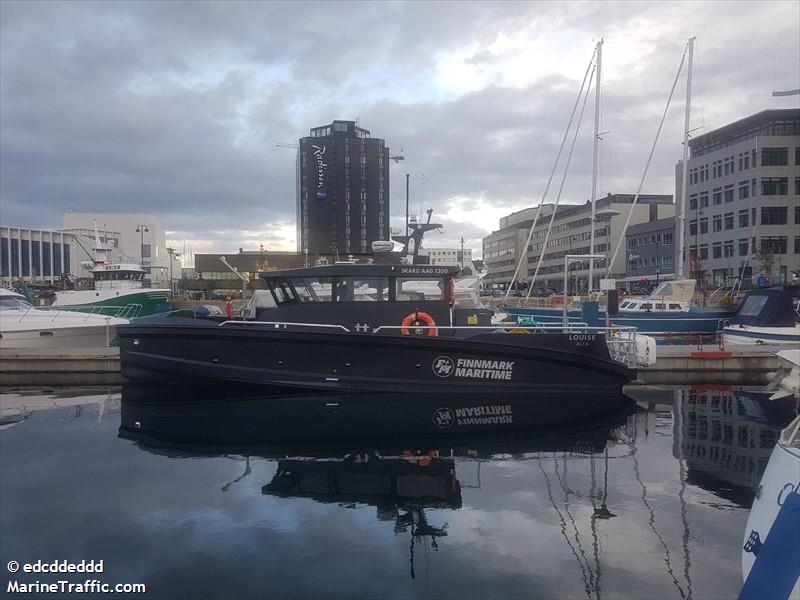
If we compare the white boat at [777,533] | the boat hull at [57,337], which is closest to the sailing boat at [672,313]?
the boat hull at [57,337]

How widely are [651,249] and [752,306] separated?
38.5 metres

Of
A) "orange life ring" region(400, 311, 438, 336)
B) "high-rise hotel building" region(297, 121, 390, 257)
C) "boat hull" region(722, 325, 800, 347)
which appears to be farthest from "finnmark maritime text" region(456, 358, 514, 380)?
"high-rise hotel building" region(297, 121, 390, 257)

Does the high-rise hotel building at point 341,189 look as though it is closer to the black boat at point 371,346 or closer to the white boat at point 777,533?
the black boat at point 371,346

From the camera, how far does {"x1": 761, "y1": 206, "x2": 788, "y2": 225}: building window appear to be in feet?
133

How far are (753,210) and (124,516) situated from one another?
151 ft

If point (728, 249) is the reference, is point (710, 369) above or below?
below

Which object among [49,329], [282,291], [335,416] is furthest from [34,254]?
[335,416]

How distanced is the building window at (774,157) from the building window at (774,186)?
983 mm

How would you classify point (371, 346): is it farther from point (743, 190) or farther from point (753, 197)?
point (743, 190)

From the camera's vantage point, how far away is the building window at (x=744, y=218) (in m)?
41.6

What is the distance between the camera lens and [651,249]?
54281mm

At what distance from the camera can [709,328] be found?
68.7 ft

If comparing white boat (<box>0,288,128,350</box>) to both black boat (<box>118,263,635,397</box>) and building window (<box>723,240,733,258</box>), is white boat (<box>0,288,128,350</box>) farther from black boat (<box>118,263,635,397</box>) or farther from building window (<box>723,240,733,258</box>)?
building window (<box>723,240,733,258</box>)

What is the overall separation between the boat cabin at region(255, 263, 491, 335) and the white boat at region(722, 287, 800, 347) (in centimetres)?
1130
